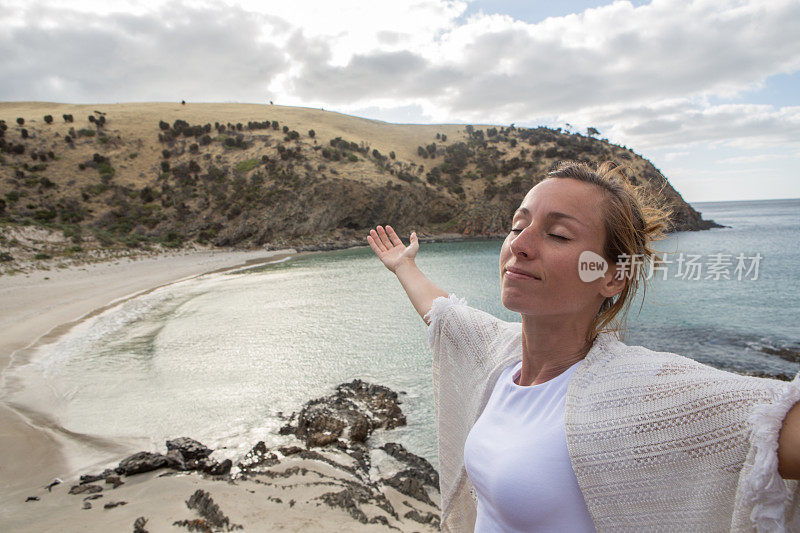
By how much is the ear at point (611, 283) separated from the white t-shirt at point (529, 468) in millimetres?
222

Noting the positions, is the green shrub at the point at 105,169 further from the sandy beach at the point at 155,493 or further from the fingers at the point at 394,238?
the fingers at the point at 394,238

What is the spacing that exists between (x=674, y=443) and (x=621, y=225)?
1.91ft

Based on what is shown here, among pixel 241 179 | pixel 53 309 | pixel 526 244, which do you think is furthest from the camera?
pixel 241 179

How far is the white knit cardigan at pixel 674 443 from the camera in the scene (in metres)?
0.81

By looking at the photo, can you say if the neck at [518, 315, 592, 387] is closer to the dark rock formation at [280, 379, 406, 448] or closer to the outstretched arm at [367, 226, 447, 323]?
the outstretched arm at [367, 226, 447, 323]

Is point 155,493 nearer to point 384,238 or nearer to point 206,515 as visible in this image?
point 206,515

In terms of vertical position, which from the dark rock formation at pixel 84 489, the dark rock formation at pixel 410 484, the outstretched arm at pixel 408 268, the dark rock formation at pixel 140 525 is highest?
the outstretched arm at pixel 408 268

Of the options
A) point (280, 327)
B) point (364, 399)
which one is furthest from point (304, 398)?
point (280, 327)

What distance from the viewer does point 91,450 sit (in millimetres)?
5918

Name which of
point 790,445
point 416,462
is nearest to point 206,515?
point 416,462

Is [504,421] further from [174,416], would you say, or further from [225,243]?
[225,243]

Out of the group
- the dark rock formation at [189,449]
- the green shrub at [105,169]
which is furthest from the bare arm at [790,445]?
the green shrub at [105,169]

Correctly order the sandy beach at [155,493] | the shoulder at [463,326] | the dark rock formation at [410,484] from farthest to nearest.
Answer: the dark rock formation at [410,484] → the sandy beach at [155,493] → the shoulder at [463,326]

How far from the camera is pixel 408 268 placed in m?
2.08
